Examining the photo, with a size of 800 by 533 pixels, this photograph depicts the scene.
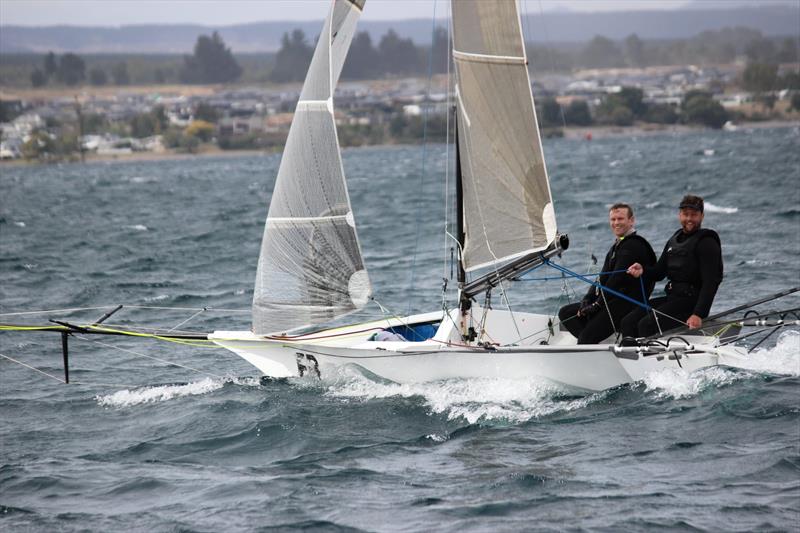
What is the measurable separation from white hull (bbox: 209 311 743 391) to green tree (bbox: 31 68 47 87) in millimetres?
192876

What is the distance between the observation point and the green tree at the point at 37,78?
190788 mm

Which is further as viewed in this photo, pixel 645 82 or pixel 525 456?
pixel 645 82

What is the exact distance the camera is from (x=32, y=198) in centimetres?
5234

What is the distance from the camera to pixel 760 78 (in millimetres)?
136750

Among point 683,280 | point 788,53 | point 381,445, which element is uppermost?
point 788,53

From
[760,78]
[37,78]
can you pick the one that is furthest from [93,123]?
[760,78]

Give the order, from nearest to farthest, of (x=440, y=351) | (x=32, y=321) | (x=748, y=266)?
(x=440, y=351)
(x=32, y=321)
(x=748, y=266)

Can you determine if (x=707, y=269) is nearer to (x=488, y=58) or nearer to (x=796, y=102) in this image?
(x=488, y=58)

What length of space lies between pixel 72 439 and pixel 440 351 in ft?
11.3

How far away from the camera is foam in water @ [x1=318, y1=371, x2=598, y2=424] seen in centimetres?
942

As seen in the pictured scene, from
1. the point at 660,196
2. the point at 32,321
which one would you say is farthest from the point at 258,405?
the point at 660,196

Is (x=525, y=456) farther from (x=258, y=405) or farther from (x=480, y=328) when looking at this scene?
(x=258, y=405)

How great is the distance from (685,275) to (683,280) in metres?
0.06

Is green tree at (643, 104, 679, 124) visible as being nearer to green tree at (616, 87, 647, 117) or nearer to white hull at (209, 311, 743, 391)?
green tree at (616, 87, 647, 117)
